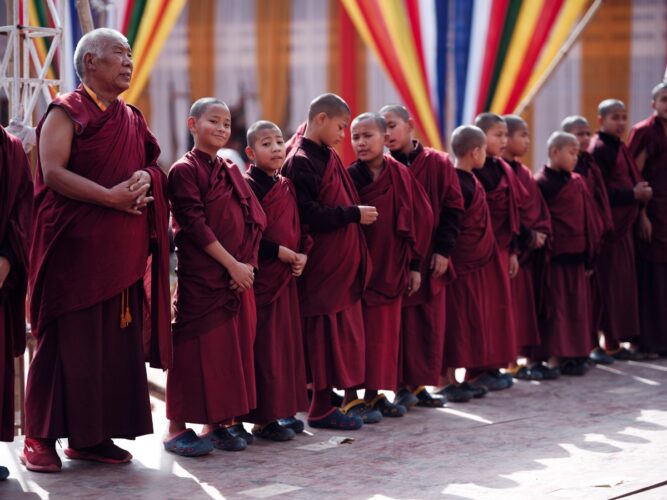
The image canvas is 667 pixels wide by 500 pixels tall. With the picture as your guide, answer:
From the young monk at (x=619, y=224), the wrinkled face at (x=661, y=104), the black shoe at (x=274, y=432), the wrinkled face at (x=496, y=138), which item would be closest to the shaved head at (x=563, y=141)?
the wrinkled face at (x=496, y=138)

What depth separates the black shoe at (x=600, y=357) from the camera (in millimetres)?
6613

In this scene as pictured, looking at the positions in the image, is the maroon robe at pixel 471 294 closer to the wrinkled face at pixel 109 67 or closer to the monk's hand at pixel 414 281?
the monk's hand at pixel 414 281

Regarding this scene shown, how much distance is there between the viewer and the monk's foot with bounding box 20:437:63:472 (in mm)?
3986

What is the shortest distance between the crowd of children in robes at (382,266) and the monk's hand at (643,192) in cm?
2

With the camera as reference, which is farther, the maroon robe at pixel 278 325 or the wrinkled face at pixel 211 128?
the maroon robe at pixel 278 325

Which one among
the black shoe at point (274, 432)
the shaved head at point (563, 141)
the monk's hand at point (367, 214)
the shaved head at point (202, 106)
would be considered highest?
the shaved head at point (202, 106)

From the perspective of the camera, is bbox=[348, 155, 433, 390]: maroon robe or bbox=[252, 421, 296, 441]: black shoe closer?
bbox=[252, 421, 296, 441]: black shoe

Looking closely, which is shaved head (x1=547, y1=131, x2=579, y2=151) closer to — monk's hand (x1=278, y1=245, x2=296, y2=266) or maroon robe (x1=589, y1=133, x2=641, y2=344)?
maroon robe (x1=589, y1=133, x2=641, y2=344)

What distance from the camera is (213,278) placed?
4.26 m

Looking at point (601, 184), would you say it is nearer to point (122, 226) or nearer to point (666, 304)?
point (666, 304)

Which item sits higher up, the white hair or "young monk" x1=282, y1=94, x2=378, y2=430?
the white hair

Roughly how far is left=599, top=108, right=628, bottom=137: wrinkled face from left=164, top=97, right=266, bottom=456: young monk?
3156 mm

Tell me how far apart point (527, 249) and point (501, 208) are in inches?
15.0

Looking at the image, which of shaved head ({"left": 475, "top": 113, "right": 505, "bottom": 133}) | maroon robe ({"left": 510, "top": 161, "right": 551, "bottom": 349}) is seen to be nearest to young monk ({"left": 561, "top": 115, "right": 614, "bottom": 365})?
maroon robe ({"left": 510, "top": 161, "right": 551, "bottom": 349})
